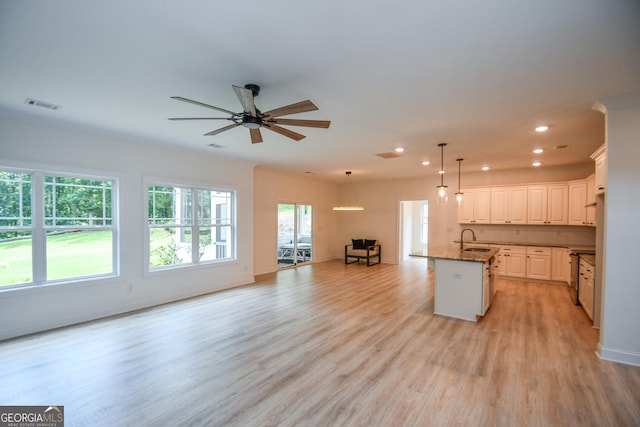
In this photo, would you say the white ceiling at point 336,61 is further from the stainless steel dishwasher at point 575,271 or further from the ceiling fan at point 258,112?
the stainless steel dishwasher at point 575,271

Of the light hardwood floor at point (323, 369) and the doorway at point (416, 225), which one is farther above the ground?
the doorway at point (416, 225)

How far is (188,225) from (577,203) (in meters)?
8.05

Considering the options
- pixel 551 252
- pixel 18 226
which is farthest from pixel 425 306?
pixel 18 226

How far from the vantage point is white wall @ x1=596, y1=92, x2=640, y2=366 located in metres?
2.94

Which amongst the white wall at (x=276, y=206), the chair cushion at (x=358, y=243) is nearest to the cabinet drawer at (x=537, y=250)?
the chair cushion at (x=358, y=243)

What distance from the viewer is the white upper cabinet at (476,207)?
7.24 meters

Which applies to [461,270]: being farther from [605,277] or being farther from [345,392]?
[345,392]

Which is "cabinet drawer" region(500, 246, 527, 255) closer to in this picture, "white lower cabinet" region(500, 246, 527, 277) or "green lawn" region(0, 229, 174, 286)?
"white lower cabinet" region(500, 246, 527, 277)

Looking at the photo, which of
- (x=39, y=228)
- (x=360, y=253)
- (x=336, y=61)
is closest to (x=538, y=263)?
(x=360, y=253)

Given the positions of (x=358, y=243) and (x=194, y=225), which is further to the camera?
(x=358, y=243)

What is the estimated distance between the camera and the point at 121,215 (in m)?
4.59

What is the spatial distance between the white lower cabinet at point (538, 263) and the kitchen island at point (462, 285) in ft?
9.51

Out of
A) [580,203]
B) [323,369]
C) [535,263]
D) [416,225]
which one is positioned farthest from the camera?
[416,225]

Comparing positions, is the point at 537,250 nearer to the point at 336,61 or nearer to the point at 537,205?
the point at 537,205
